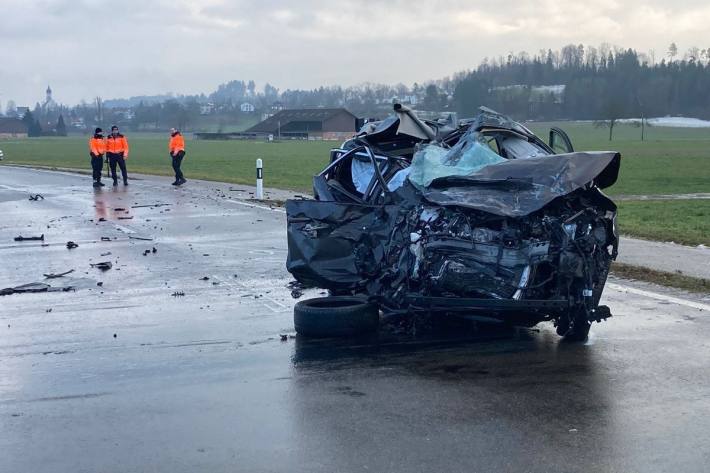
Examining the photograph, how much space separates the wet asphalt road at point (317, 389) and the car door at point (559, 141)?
5.72ft

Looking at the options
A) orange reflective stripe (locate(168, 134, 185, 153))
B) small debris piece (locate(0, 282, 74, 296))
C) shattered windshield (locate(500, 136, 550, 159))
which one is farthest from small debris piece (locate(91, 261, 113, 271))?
orange reflective stripe (locate(168, 134, 185, 153))

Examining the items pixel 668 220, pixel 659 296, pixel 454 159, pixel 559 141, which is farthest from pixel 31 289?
pixel 668 220

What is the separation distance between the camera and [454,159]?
825 centimetres

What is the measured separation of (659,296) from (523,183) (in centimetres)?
320

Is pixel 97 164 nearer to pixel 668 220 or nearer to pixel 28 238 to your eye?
pixel 28 238

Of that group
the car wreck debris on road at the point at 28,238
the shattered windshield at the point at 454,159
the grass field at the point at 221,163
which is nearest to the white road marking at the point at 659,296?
the shattered windshield at the point at 454,159

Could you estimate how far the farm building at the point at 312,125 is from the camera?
13312 cm

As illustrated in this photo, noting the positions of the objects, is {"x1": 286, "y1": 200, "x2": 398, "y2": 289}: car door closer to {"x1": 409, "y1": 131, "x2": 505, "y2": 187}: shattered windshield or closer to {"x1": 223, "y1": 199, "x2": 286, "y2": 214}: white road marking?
{"x1": 409, "y1": 131, "x2": 505, "y2": 187}: shattered windshield

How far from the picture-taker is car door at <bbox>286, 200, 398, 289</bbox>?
8.38 metres

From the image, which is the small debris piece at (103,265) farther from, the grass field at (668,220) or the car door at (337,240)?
the grass field at (668,220)

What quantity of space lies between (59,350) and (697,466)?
5.19 metres

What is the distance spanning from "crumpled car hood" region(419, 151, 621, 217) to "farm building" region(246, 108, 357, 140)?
122m

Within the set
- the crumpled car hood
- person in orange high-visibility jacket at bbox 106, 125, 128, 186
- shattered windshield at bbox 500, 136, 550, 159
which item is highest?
shattered windshield at bbox 500, 136, 550, 159

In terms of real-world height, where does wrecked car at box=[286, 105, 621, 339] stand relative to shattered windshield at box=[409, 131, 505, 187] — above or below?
below
